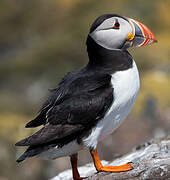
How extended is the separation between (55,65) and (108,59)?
564 inches

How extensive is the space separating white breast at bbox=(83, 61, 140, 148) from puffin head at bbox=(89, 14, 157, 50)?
1.61 ft

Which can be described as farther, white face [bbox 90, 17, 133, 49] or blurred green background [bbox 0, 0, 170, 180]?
blurred green background [bbox 0, 0, 170, 180]

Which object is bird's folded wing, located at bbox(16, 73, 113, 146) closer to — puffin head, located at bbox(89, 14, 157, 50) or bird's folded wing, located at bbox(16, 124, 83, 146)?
bird's folded wing, located at bbox(16, 124, 83, 146)

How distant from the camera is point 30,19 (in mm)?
30031

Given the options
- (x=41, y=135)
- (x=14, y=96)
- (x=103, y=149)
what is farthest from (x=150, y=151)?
(x=14, y=96)

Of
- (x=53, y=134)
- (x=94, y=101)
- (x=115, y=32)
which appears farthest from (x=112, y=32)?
(x=53, y=134)

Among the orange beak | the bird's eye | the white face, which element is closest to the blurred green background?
the orange beak

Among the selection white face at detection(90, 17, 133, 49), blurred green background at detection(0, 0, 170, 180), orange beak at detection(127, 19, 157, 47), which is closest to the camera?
white face at detection(90, 17, 133, 49)

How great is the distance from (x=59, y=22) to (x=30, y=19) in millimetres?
2083

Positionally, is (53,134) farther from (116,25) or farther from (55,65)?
(55,65)

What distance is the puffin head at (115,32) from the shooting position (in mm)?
6453

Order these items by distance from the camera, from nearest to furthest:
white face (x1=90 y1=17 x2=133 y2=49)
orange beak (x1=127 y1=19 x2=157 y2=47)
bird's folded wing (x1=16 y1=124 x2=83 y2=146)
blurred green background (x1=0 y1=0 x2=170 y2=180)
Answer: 1. bird's folded wing (x1=16 y1=124 x2=83 y2=146)
2. white face (x1=90 y1=17 x2=133 y2=49)
3. orange beak (x1=127 y1=19 x2=157 y2=47)
4. blurred green background (x1=0 y1=0 x2=170 y2=180)

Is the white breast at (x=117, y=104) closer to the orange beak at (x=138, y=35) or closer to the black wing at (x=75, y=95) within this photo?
the black wing at (x=75, y=95)

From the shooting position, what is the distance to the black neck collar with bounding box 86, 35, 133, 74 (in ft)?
21.3
